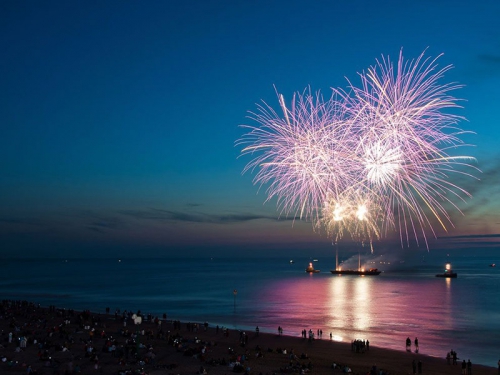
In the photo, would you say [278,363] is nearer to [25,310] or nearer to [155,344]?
[155,344]

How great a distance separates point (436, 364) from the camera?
3005cm

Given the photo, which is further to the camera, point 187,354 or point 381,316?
point 381,316

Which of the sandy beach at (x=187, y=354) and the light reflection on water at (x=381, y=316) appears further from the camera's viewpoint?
the light reflection on water at (x=381, y=316)

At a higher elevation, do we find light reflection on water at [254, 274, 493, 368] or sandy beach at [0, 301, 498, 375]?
sandy beach at [0, 301, 498, 375]

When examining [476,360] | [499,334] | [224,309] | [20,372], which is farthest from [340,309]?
[20,372]

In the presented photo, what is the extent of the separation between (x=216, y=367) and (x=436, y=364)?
13388 millimetres

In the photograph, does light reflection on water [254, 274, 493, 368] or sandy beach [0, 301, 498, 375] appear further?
light reflection on water [254, 274, 493, 368]

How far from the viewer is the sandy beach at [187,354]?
2641cm

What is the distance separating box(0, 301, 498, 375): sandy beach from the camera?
86.6 feet

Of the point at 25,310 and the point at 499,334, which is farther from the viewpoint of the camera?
the point at 25,310

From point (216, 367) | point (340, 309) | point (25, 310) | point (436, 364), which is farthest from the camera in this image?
point (340, 309)

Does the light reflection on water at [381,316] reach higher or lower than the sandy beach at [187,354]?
lower

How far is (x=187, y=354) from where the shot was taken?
97.6 feet

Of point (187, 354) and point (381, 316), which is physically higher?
point (187, 354)
